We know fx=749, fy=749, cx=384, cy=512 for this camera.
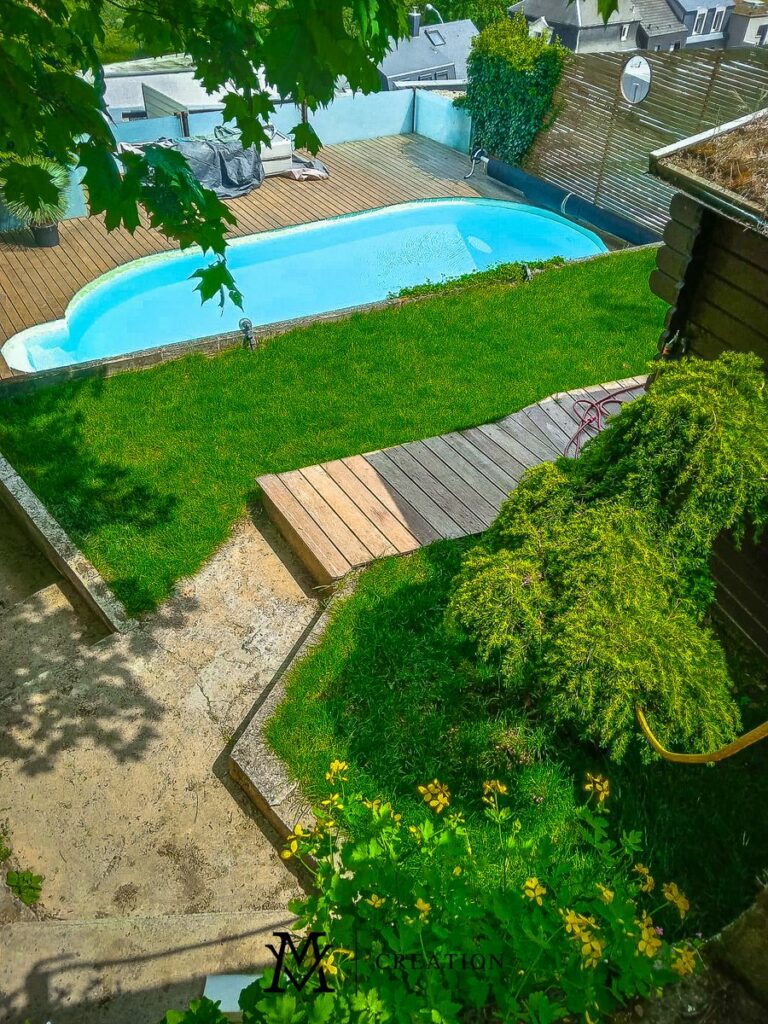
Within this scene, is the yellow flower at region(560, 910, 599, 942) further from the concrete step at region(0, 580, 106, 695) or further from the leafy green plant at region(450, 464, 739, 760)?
the concrete step at region(0, 580, 106, 695)

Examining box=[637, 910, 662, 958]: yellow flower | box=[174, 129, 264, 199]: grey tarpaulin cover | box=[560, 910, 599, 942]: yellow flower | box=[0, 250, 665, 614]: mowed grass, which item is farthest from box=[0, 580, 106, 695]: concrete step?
box=[174, 129, 264, 199]: grey tarpaulin cover

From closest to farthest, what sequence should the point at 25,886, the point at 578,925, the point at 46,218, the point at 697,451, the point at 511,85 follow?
the point at 578,925 → the point at 697,451 → the point at 25,886 → the point at 46,218 → the point at 511,85

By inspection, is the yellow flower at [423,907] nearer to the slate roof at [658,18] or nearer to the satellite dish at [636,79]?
the satellite dish at [636,79]

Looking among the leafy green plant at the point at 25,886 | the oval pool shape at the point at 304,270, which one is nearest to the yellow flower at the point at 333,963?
the leafy green plant at the point at 25,886

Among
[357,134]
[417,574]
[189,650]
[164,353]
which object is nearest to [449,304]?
[164,353]

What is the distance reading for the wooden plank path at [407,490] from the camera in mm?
6262

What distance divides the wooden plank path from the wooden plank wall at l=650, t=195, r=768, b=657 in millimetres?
1880

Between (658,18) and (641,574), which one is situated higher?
(658,18)

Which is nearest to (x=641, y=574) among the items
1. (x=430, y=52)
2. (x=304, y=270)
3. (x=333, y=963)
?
(x=333, y=963)

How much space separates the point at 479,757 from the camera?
15.5 ft

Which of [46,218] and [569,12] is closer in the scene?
[46,218]

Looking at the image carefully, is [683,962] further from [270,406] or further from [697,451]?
[270,406]

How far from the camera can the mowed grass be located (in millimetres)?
6711

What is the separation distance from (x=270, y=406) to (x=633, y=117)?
10829 millimetres
